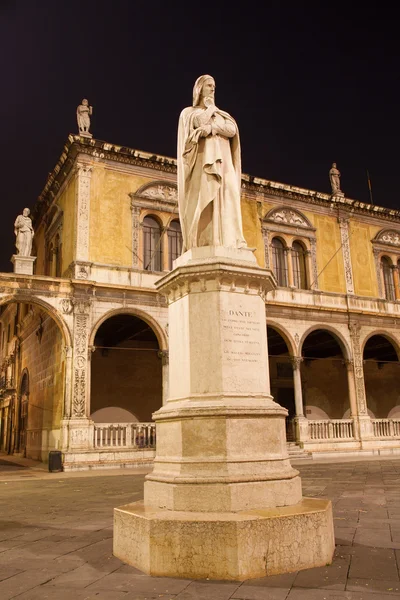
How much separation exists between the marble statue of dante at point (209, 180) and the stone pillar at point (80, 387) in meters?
12.6

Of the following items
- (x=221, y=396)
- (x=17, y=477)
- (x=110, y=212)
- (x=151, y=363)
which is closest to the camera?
(x=221, y=396)

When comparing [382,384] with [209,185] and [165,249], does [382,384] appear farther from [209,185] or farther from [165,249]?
[209,185]

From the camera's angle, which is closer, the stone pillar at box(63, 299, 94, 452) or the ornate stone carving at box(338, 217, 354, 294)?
the stone pillar at box(63, 299, 94, 452)

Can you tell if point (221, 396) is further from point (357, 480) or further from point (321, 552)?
point (357, 480)

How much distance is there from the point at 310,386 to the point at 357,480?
1582 cm

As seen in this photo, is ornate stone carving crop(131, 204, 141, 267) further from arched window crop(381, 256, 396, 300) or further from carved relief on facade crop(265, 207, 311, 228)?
arched window crop(381, 256, 396, 300)

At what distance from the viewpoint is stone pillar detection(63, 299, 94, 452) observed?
16641 millimetres

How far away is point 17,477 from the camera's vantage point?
14.2 m

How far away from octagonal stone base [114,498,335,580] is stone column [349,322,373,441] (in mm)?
18867

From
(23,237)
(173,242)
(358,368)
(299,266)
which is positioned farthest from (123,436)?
(299,266)

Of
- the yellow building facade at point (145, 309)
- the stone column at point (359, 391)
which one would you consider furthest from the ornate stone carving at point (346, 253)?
the stone column at point (359, 391)

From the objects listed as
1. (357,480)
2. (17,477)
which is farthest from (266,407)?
(17,477)

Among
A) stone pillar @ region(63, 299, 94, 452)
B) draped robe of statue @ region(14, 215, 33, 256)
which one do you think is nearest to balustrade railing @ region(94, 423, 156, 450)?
stone pillar @ region(63, 299, 94, 452)

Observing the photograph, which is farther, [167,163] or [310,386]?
[310,386]
